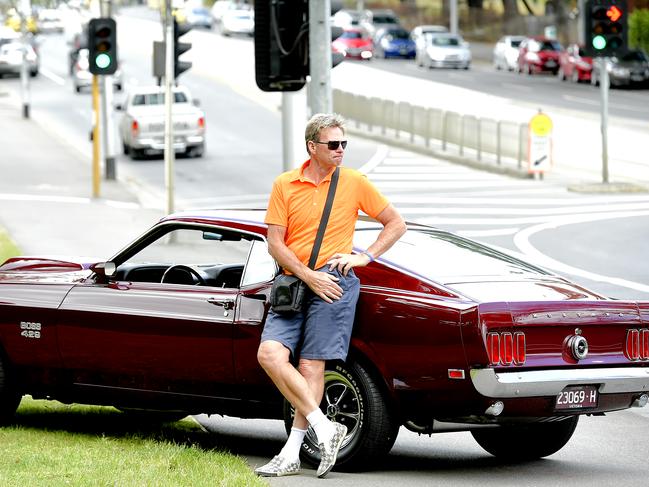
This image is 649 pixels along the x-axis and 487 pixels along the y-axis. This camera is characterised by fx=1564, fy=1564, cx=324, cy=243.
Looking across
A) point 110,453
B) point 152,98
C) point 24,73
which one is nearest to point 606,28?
point 152,98

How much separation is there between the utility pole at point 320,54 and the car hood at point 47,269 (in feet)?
12.2

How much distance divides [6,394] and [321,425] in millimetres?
2398

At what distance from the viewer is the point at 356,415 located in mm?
8078

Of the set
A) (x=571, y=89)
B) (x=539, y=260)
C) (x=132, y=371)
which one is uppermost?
(x=132, y=371)

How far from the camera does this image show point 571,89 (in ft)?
196

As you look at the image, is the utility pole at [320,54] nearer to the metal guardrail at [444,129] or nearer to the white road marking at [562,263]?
the white road marking at [562,263]

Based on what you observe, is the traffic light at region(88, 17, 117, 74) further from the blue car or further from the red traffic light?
the blue car

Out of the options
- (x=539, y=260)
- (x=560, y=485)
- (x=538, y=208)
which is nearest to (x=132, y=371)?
(x=560, y=485)

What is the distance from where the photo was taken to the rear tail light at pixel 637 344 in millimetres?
8148

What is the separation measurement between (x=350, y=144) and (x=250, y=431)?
114 ft

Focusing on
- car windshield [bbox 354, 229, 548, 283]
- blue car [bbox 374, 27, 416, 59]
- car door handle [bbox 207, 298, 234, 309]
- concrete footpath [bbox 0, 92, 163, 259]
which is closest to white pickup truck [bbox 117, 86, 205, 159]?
concrete footpath [bbox 0, 92, 163, 259]

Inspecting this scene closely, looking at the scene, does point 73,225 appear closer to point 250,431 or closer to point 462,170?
point 462,170

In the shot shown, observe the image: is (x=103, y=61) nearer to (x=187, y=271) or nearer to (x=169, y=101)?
(x=169, y=101)

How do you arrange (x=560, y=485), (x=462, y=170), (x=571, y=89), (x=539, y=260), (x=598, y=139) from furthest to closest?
1. (x=571, y=89)
2. (x=598, y=139)
3. (x=462, y=170)
4. (x=539, y=260)
5. (x=560, y=485)
